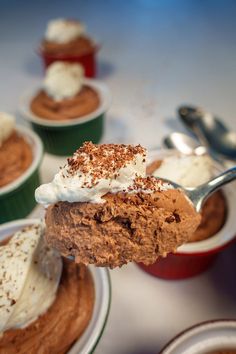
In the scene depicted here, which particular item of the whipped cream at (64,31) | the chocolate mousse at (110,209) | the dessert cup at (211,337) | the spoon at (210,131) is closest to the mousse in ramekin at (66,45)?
the whipped cream at (64,31)

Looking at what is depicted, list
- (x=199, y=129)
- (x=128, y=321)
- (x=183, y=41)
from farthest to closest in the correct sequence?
(x=183, y=41) < (x=199, y=129) < (x=128, y=321)

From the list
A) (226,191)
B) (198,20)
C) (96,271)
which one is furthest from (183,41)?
(96,271)

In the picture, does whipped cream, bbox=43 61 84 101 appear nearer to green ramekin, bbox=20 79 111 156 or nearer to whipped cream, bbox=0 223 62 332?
green ramekin, bbox=20 79 111 156

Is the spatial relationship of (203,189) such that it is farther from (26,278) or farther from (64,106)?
(64,106)

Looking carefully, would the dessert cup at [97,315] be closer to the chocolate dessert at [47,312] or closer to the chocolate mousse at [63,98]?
the chocolate dessert at [47,312]

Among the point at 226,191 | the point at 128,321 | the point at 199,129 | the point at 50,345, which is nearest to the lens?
the point at 50,345

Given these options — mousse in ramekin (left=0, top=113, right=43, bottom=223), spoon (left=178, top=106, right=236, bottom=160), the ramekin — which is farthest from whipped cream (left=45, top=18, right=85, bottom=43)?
mousse in ramekin (left=0, top=113, right=43, bottom=223)

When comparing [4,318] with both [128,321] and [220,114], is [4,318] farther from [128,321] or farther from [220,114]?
[220,114]
